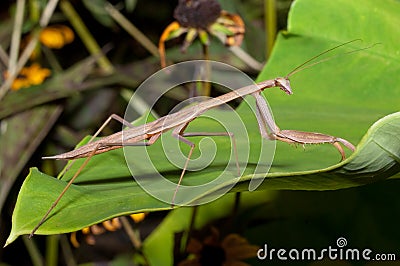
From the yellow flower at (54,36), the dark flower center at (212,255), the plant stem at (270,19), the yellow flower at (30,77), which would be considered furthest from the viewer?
the yellow flower at (54,36)

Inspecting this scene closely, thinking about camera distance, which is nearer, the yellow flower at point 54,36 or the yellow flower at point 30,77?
the yellow flower at point 30,77

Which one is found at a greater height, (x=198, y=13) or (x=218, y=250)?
(x=198, y=13)

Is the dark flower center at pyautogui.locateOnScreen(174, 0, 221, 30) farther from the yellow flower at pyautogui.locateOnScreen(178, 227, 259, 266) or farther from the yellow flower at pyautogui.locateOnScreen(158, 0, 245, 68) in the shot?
the yellow flower at pyautogui.locateOnScreen(178, 227, 259, 266)

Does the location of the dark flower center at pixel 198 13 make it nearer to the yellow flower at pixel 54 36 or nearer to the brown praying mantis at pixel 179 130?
the brown praying mantis at pixel 179 130

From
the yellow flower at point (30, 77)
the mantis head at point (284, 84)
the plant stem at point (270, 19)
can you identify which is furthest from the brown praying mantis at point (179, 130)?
the yellow flower at point (30, 77)

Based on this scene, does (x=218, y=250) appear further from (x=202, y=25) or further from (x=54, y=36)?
(x=54, y=36)

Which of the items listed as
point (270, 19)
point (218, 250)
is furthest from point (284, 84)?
point (270, 19)

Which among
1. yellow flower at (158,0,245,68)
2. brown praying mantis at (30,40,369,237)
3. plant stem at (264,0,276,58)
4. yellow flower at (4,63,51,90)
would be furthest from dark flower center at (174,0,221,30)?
yellow flower at (4,63,51,90)
